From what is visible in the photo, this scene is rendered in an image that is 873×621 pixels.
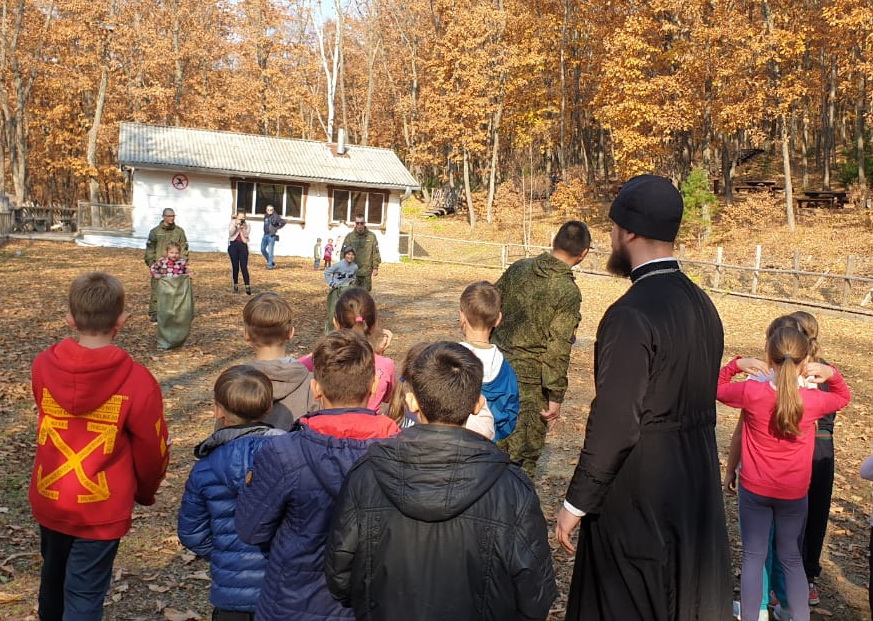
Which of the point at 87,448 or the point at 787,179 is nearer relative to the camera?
the point at 87,448

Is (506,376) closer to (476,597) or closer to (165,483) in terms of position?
(476,597)

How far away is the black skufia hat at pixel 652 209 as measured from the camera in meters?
2.85

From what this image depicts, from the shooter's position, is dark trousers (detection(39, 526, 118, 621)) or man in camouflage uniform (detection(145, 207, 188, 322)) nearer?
dark trousers (detection(39, 526, 118, 621))

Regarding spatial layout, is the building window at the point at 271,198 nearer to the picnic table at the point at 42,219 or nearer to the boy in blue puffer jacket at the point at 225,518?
the picnic table at the point at 42,219

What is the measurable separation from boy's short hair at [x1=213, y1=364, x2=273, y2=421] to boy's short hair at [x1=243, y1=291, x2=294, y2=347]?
919 millimetres

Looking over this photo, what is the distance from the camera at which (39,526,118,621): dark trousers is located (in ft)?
10.4

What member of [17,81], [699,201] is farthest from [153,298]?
[17,81]

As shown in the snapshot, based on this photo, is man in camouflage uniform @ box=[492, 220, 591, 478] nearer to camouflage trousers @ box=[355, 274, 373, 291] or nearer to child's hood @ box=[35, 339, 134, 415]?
child's hood @ box=[35, 339, 134, 415]

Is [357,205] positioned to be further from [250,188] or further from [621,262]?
[621,262]

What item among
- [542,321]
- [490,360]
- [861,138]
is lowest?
[490,360]

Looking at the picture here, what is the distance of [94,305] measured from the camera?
3.18 m

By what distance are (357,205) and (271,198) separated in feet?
10.6

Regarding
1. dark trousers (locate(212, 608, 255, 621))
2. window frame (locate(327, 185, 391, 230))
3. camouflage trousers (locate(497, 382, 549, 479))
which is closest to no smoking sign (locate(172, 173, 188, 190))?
window frame (locate(327, 185, 391, 230))

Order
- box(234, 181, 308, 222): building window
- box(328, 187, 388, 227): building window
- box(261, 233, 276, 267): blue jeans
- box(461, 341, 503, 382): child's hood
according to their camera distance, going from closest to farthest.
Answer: box(461, 341, 503, 382): child's hood < box(261, 233, 276, 267): blue jeans < box(234, 181, 308, 222): building window < box(328, 187, 388, 227): building window
